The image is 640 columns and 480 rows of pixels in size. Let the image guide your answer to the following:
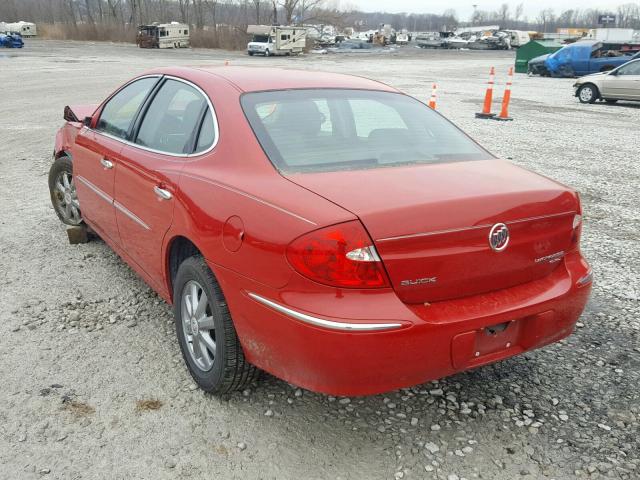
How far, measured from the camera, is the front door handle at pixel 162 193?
3092 mm

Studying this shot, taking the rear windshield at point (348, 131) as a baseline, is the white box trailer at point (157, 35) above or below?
below

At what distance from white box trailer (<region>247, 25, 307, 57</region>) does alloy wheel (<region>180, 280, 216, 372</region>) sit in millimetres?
48495

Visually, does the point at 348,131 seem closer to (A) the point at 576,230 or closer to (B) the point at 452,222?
(B) the point at 452,222

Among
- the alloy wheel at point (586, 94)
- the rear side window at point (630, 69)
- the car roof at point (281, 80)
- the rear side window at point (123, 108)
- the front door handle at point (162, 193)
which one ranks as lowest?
the alloy wheel at point (586, 94)

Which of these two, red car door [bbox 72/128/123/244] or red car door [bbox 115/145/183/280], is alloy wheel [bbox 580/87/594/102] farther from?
red car door [bbox 115/145/183/280]

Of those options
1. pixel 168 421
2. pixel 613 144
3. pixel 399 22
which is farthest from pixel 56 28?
pixel 399 22

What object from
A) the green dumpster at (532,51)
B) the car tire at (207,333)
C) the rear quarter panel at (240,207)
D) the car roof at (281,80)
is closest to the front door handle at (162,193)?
the rear quarter panel at (240,207)

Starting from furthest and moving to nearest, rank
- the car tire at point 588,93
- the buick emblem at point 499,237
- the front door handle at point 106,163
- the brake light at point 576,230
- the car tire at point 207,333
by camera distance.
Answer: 1. the car tire at point 588,93
2. the front door handle at point 106,163
3. the brake light at point 576,230
4. the car tire at point 207,333
5. the buick emblem at point 499,237

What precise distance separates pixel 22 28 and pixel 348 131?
77149mm

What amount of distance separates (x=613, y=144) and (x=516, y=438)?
10.0 meters

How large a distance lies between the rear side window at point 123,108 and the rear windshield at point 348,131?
116cm

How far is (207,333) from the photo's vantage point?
9.77 ft

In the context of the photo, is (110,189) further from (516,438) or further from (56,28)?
(56,28)

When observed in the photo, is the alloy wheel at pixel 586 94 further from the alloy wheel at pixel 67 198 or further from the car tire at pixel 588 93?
the alloy wheel at pixel 67 198
